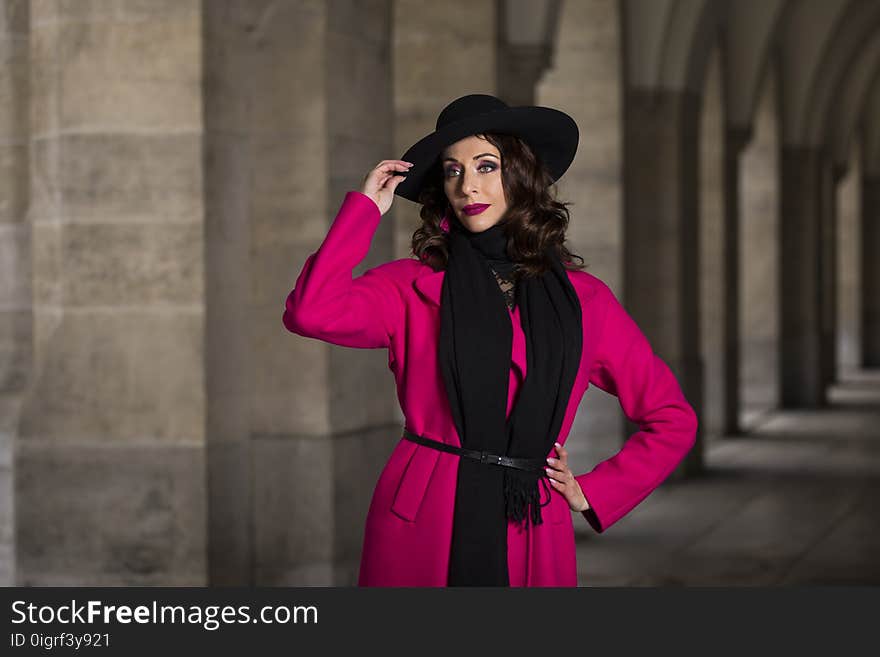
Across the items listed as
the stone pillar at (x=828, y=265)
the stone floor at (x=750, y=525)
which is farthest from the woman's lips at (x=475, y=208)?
the stone pillar at (x=828, y=265)

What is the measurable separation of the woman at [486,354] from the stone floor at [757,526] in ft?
15.1

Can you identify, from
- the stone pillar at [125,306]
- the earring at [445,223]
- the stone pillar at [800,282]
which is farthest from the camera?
the stone pillar at [800,282]

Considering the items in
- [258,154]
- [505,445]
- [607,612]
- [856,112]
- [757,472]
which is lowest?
[757,472]

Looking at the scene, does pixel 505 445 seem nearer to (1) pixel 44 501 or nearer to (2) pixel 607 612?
(2) pixel 607 612

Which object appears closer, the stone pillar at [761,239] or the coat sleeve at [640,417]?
the coat sleeve at [640,417]

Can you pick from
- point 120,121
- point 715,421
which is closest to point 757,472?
point 715,421

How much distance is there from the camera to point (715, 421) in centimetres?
1462

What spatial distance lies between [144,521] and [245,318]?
3.08 ft

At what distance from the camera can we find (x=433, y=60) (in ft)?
24.0

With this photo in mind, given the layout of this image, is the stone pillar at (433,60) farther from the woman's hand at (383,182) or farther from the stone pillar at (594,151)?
the woman's hand at (383,182)

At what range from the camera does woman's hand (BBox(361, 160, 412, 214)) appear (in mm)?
2555

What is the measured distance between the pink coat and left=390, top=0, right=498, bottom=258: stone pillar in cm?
464

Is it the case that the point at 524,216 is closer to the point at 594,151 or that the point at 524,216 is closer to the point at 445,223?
the point at 445,223

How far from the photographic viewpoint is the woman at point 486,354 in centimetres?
252
